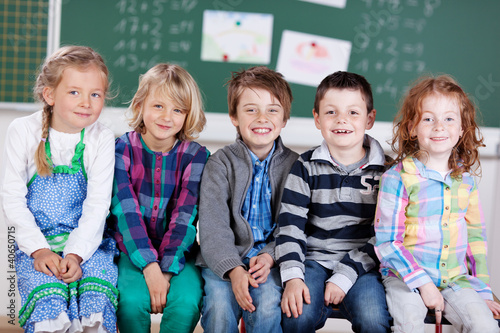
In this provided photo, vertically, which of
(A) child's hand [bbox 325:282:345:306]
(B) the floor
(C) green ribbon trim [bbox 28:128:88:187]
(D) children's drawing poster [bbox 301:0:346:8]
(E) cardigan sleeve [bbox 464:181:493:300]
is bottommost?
(B) the floor

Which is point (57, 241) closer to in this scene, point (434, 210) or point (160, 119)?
point (160, 119)

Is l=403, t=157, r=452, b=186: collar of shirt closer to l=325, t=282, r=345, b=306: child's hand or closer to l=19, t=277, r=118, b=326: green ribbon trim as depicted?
l=325, t=282, r=345, b=306: child's hand

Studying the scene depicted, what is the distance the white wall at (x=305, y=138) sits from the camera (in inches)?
119

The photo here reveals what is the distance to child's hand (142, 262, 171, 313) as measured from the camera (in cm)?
182

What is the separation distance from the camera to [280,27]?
3014 millimetres

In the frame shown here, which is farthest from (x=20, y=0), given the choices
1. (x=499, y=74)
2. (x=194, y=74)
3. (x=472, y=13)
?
(x=499, y=74)

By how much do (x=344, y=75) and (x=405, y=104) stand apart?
0.24m

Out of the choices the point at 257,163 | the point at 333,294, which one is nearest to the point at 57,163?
the point at 257,163

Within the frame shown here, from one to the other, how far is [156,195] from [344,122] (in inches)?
29.0

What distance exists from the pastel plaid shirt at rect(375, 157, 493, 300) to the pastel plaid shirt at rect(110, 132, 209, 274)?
677 mm

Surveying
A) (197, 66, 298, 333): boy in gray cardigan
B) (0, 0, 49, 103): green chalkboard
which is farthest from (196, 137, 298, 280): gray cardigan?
(0, 0, 49, 103): green chalkboard

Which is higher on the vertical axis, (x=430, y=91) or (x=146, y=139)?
(x=430, y=91)

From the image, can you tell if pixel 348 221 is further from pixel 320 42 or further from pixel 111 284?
pixel 320 42

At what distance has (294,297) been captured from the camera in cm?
175
